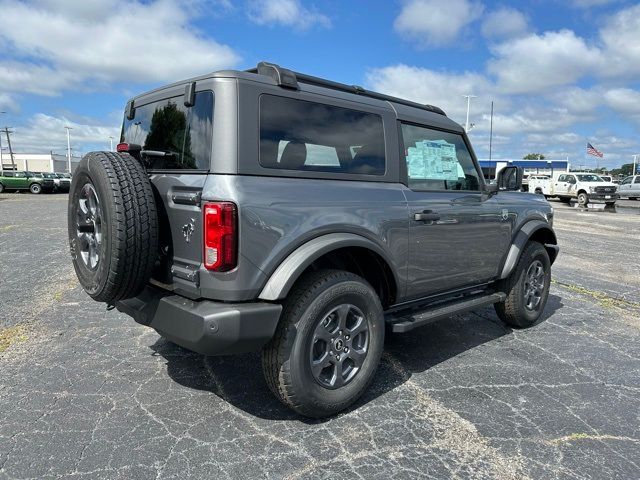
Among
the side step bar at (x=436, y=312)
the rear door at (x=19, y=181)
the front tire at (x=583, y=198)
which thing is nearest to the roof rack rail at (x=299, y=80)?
the side step bar at (x=436, y=312)

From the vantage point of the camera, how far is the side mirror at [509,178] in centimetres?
433

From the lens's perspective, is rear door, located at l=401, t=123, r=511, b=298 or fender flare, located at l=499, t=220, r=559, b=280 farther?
fender flare, located at l=499, t=220, r=559, b=280

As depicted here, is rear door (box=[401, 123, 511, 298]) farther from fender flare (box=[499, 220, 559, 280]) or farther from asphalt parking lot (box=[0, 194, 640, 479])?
asphalt parking lot (box=[0, 194, 640, 479])

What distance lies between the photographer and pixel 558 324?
5.00 meters

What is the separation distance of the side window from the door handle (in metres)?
0.21

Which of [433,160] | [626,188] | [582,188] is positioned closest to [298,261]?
[433,160]

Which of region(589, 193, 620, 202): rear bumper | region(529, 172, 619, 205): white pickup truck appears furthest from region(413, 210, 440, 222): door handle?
region(589, 193, 620, 202): rear bumper

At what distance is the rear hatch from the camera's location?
2.62 meters

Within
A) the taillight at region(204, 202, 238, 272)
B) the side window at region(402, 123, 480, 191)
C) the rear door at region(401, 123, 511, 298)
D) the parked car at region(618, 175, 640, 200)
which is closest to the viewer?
the taillight at region(204, 202, 238, 272)

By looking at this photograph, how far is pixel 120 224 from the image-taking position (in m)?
2.54

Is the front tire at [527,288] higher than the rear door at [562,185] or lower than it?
lower

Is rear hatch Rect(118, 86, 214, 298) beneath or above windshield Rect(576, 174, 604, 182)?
beneath

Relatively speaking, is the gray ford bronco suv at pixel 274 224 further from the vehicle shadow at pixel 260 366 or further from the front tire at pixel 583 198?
the front tire at pixel 583 198

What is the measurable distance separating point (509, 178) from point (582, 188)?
2673cm
